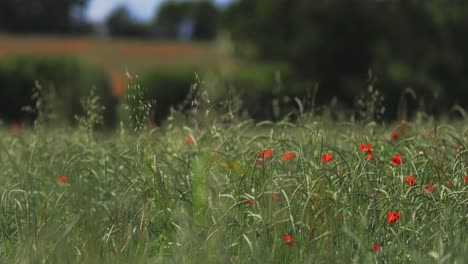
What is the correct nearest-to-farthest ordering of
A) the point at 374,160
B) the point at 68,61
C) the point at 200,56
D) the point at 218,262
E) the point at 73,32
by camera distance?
the point at 218,262
the point at 374,160
the point at 68,61
the point at 200,56
the point at 73,32

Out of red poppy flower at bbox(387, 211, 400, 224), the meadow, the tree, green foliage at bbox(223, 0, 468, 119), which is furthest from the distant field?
the tree

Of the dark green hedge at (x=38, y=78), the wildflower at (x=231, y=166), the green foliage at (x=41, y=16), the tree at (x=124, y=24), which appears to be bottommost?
the tree at (x=124, y=24)

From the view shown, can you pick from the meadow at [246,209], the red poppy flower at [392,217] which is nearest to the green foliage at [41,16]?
the meadow at [246,209]

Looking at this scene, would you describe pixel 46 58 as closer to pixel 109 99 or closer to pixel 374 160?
pixel 109 99

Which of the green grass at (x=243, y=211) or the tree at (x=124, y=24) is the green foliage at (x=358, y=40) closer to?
the green grass at (x=243, y=211)

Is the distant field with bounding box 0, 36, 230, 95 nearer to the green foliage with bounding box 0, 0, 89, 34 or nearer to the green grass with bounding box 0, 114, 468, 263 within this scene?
the green foliage with bounding box 0, 0, 89, 34

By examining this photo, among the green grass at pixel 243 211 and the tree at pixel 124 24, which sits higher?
the green grass at pixel 243 211

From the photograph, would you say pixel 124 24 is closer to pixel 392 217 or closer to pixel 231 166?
A: pixel 231 166

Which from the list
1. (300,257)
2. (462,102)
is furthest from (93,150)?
(462,102)

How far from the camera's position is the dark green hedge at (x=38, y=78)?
19.7m

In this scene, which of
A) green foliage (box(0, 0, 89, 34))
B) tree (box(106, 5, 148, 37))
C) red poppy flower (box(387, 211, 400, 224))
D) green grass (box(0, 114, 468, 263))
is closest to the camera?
green grass (box(0, 114, 468, 263))

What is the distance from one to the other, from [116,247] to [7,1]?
57463 mm

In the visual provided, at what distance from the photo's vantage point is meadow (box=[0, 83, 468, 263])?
3.66 m

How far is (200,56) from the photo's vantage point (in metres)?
38.3
